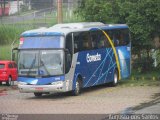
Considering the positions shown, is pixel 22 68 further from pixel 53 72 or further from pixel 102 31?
pixel 102 31

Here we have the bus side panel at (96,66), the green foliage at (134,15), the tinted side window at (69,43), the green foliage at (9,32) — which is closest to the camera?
the tinted side window at (69,43)

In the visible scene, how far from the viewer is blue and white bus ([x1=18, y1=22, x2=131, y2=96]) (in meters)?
24.6

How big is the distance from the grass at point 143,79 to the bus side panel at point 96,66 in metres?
2.12

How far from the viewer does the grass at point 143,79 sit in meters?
31.3

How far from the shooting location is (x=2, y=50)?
185 ft

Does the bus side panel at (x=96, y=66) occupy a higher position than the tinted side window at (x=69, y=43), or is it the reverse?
the tinted side window at (x=69, y=43)

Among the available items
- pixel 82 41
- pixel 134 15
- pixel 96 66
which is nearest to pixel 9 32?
pixel 134 15

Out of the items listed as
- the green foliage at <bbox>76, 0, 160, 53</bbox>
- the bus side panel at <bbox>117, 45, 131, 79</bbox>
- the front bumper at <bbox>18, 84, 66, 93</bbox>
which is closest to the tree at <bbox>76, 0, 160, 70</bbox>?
the green foliage at <bbox>76, 0, 160, 53</bbox>

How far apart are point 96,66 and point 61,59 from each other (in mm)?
4026

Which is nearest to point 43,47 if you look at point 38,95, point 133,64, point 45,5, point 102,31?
point 38,95

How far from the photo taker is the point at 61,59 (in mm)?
24734

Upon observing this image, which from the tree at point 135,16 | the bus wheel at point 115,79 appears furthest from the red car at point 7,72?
the bus wheel at point 115,79

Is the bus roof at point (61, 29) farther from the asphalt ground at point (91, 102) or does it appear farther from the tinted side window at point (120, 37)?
the asphalt ground at point (91, 102)

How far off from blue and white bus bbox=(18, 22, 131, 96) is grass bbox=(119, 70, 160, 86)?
3.09 metres
